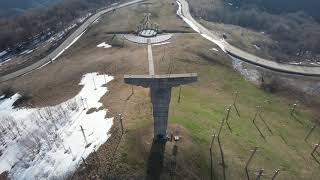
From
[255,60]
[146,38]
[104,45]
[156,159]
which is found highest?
[156,159]

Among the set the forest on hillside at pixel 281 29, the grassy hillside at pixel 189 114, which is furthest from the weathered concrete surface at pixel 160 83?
the forest on hillside at pixel 281 29

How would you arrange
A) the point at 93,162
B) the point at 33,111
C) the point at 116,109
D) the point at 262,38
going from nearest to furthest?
the point at 93,162 < the point at 116,109 < the point at 33,111 < the point at 262,38

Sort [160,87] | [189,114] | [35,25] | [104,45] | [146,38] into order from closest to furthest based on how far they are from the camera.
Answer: [160,87] < [189,114] < [104,45] < [146,38] < [35,25]

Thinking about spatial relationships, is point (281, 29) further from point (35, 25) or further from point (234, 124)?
point (35, 25)

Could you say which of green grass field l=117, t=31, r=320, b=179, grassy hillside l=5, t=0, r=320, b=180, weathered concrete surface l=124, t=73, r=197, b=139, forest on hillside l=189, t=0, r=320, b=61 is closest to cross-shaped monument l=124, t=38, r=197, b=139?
weathered concrete surface l=124, t=73, r=197, b=139

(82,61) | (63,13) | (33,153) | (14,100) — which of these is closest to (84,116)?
(33,153)

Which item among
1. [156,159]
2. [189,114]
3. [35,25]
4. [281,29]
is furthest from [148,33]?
[156,159]

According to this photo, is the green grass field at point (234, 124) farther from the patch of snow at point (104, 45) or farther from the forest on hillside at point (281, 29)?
the forest on hillside at point (281, 29)

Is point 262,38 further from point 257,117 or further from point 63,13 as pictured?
point 63,13

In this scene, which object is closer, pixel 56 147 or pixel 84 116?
pixel 56 147
